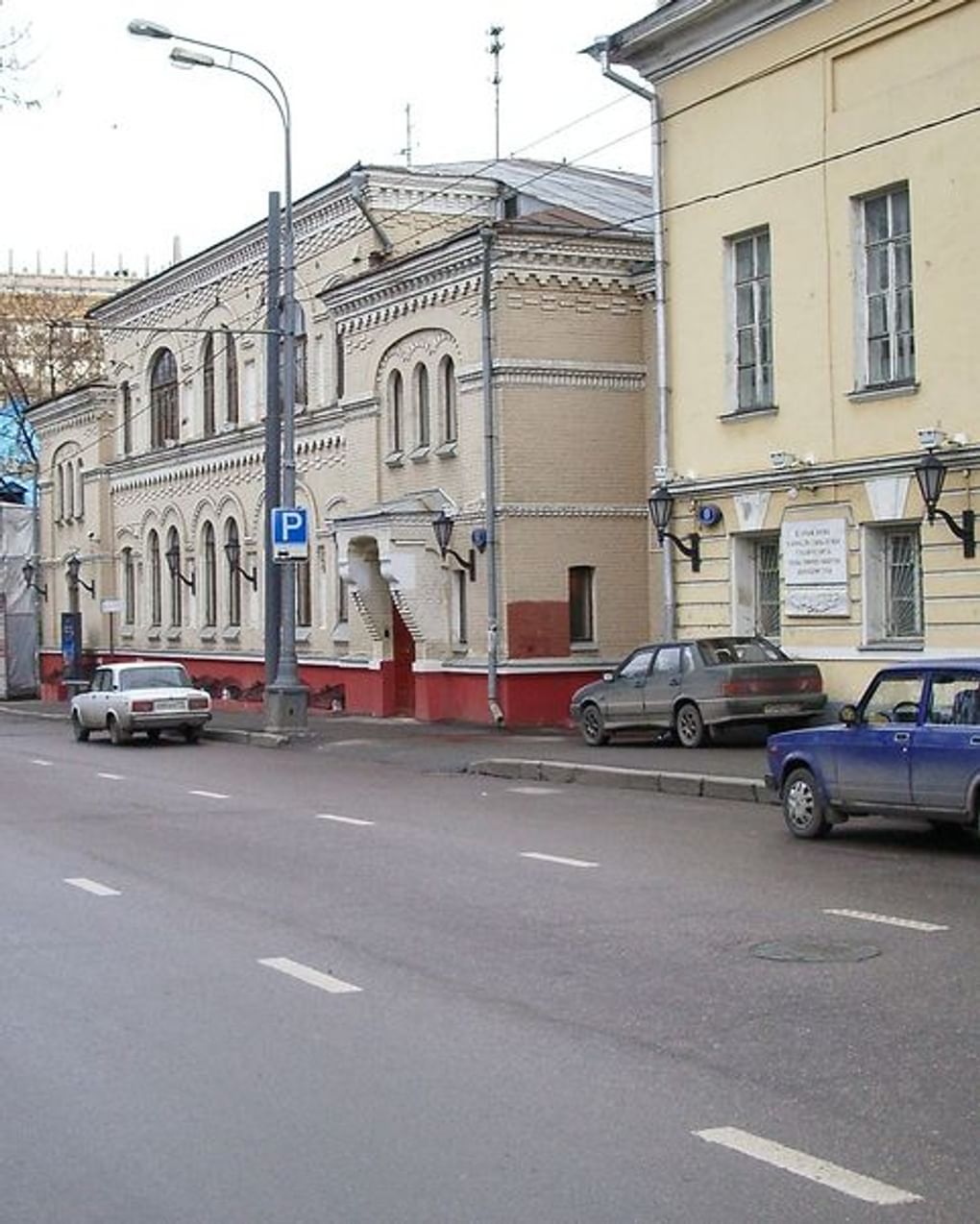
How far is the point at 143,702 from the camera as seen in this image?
31219 millimetres

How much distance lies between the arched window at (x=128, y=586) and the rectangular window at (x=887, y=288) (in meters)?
31.0

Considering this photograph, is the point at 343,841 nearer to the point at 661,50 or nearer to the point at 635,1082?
the point at 635,1082

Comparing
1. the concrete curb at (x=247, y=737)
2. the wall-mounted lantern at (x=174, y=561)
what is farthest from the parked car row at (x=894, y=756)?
the wall-mounted lantern at (x=174, y=561)

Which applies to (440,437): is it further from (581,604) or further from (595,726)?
(595,726)

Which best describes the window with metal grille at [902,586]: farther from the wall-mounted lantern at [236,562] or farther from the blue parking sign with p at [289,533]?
the wall-mounted lantern at [236,562]

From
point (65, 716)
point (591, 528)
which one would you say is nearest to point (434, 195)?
point (591, 528)

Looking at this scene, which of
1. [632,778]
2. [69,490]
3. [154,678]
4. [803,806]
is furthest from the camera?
[69,490]

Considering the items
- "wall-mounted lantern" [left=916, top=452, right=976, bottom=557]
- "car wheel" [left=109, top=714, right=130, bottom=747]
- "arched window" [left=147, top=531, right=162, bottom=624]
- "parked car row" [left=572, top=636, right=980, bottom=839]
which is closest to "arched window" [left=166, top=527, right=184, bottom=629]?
"arched window" [left=147, top=531, right=162, bottom=624]

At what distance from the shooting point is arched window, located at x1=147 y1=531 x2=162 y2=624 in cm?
4862

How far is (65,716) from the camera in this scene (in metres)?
44.1

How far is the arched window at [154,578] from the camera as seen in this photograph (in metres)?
48.6

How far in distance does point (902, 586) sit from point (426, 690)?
11.6 m

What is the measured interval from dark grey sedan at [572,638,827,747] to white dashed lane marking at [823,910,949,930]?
12.6 metres

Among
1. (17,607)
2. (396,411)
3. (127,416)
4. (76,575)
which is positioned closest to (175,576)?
(127,416)
